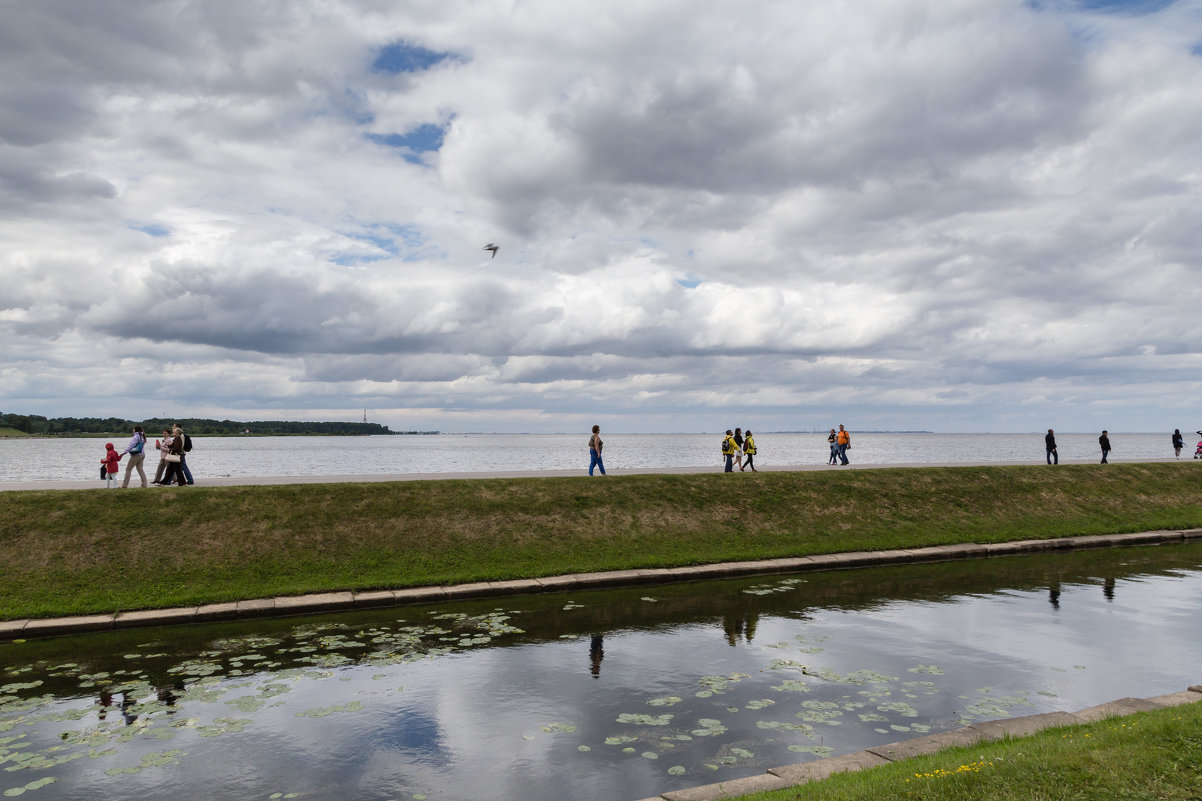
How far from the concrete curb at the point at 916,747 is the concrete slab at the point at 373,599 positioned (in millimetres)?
11189

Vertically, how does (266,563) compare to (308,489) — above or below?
below

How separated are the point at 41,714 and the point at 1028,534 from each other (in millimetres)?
27743

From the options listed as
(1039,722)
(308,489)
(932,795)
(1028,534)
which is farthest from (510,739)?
(1028,534)

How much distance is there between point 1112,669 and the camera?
1195 centimetres

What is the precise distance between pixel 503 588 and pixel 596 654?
19.0 ft

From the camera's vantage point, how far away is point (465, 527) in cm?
2217

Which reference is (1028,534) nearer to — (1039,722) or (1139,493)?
(1139,493)

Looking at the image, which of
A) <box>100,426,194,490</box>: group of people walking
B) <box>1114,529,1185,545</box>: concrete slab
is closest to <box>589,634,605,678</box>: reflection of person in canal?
<box>100,426,194,490</box>: group of people walking

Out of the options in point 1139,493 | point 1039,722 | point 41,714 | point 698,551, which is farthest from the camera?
point 1139,493

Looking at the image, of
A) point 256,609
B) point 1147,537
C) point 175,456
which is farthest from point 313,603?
point 1147,537

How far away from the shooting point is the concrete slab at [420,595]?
17469 mm

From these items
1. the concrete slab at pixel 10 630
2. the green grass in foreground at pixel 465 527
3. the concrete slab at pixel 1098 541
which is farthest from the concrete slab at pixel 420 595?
the concrete slab at pixel 1098 541

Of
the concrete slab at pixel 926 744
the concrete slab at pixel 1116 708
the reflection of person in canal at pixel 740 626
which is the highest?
the concrete slab at pixel 1116 708

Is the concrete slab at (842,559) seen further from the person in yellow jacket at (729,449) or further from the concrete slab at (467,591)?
the person in yellow jacket at (729,449)
